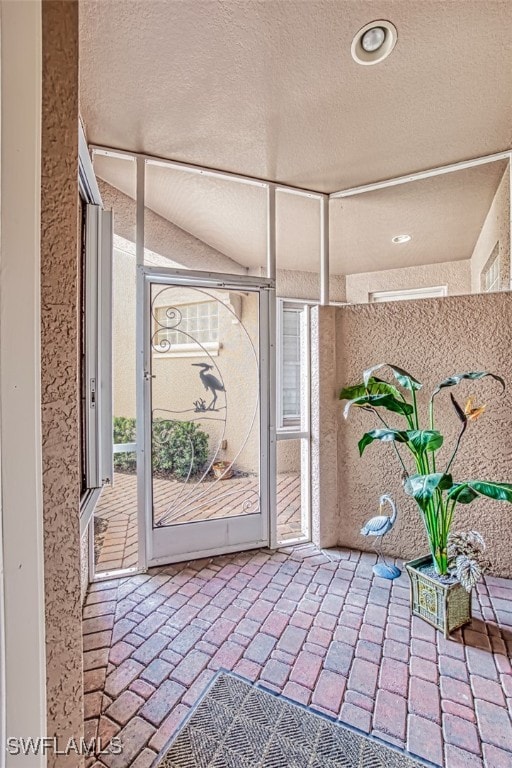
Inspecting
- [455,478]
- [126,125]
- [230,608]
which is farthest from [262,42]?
[230,608]

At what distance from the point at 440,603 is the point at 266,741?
1.27 meters

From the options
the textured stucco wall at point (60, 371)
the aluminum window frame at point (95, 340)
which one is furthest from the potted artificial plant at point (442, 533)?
the textured stucco wall at point (60, 371)

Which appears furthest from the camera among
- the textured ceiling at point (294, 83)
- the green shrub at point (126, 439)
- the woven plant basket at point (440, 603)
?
the green shrub at point (126, 439)

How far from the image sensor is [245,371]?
323cm

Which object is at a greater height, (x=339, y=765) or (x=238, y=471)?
(x=238, y=471)

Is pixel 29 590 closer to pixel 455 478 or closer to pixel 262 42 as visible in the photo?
pixel 262 42

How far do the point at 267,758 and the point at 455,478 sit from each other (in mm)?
2205

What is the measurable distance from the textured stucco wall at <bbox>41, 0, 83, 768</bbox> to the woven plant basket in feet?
6.56

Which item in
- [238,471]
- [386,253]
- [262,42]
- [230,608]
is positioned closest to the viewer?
[262,42]

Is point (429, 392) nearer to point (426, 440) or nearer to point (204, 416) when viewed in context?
point (426, 440)

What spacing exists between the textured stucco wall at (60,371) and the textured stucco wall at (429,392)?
261 cm

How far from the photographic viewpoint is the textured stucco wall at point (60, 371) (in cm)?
95

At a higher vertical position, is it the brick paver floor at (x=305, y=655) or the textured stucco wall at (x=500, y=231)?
the textured stucco wall at (x=500, y=231)

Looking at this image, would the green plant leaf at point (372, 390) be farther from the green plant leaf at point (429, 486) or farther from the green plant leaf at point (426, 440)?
the green plant leaf at point (429, 486)
